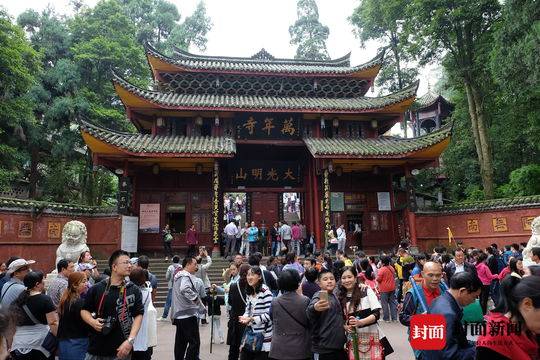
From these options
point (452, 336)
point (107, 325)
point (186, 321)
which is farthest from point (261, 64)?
point (452, 336)

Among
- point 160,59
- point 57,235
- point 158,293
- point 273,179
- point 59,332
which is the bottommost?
point 158,293

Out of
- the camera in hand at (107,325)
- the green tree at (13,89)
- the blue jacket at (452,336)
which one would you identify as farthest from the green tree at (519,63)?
the green tree at (13,89)

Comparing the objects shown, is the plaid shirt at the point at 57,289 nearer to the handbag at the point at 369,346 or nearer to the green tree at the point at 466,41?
the handbag at the point at 369,346

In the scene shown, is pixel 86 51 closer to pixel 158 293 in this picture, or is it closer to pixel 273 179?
pixel 273 179

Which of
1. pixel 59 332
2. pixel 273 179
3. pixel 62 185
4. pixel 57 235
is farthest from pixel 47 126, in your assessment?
pixel 59 332

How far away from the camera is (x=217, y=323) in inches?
300

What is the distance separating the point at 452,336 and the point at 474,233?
14723mm

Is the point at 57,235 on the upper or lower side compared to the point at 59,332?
upper

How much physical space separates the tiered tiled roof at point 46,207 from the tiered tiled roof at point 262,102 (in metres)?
4.96

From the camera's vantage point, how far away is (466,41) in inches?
819

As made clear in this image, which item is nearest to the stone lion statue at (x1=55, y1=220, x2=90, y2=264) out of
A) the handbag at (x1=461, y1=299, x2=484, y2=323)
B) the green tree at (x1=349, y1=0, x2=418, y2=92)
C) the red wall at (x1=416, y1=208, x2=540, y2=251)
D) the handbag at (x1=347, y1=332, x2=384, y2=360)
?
the handbag at (x1=347, y1=332, x2=384, y2=360)

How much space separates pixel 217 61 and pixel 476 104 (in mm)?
13964

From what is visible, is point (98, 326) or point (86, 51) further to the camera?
point (86, 51)

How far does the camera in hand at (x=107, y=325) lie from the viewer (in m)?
3.42
